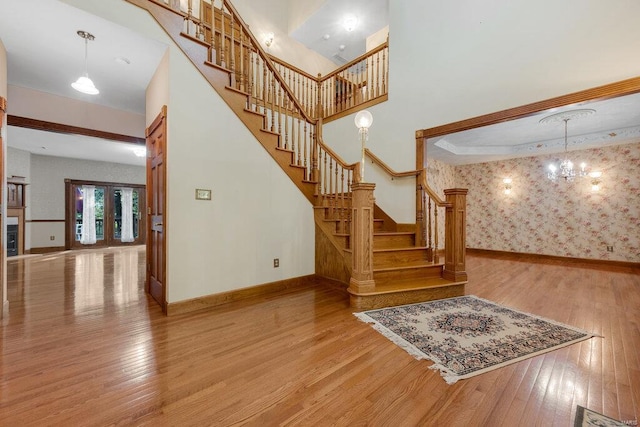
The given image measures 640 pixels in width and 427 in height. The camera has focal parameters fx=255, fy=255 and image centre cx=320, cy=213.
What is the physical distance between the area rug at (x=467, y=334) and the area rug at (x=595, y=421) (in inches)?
17.8

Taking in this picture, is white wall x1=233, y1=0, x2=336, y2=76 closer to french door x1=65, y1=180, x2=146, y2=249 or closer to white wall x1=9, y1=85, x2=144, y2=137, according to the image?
white wall x1=9, y1=85, x2=144, y2=137

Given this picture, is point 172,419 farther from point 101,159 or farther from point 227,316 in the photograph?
point 101,159

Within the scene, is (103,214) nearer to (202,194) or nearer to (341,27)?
(202,194)

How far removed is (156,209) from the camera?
312 cm

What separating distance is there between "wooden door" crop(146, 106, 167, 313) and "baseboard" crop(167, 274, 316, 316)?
14 cm

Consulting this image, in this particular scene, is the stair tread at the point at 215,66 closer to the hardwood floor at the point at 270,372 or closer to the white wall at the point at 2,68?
the white wall at the point at 2,68

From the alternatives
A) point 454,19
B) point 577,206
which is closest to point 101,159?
point 454,19

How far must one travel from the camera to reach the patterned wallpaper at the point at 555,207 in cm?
530

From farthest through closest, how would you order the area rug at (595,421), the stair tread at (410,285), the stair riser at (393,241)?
1. the stair riser at (393,241)
2. the stair tread at (410,285)
3. the area rug at (595,421)

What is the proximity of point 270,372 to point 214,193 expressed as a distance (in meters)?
1.98

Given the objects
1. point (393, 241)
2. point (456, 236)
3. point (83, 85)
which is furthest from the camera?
point (393, 241)

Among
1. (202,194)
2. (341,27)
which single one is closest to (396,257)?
(202,194)

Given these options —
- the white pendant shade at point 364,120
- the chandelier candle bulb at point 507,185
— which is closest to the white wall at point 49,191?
the white pendant shade at point 364,120

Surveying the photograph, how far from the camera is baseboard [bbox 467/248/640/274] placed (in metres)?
5.21
